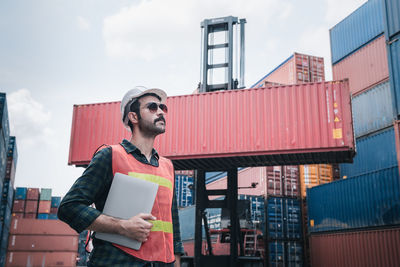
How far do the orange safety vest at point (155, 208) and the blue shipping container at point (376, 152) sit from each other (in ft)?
56.5

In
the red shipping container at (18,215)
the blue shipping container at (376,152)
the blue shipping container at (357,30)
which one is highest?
the blue shipping container at (357,30)

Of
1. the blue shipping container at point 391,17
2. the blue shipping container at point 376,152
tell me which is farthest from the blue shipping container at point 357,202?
the blue shipping container at point 391,17

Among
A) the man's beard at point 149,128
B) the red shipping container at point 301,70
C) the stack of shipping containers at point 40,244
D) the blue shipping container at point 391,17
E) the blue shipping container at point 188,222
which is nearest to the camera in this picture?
the man's beard at point 149,128

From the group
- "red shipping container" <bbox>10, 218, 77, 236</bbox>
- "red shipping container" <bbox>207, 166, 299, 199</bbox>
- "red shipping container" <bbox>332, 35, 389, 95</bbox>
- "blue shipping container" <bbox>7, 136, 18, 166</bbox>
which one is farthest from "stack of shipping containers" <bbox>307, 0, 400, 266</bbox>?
"blue shipping container" <bbox>7, 136, 18, 166</bbox>

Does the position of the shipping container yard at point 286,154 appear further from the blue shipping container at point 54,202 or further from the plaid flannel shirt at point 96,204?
the blue shipping container at point 54,202

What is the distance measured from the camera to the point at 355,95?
1978cm

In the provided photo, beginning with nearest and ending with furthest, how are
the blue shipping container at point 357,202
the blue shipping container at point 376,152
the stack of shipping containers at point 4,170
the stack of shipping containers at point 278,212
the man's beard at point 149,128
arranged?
the man's beard at point 149,128
the blue shipping container at point 357,202
the blue shipping container at point 376,152
the stack of shipping containers at point 4,170
the stack of shipping containers at point 278,212

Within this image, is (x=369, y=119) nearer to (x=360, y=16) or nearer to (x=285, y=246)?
(x=360, y=16)

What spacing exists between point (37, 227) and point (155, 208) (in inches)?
1145

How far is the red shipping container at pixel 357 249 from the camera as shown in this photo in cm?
1461

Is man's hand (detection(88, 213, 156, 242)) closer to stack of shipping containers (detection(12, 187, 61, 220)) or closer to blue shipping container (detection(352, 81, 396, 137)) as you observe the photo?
blue shipping container (detection(352, 81, 396, 137))

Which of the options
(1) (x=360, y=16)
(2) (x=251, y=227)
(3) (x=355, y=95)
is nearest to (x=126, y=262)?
(2) (x=251, y=227)

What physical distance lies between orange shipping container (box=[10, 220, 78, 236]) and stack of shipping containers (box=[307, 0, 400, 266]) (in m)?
18.2

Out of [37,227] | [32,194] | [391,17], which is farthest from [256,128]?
[32,194]
